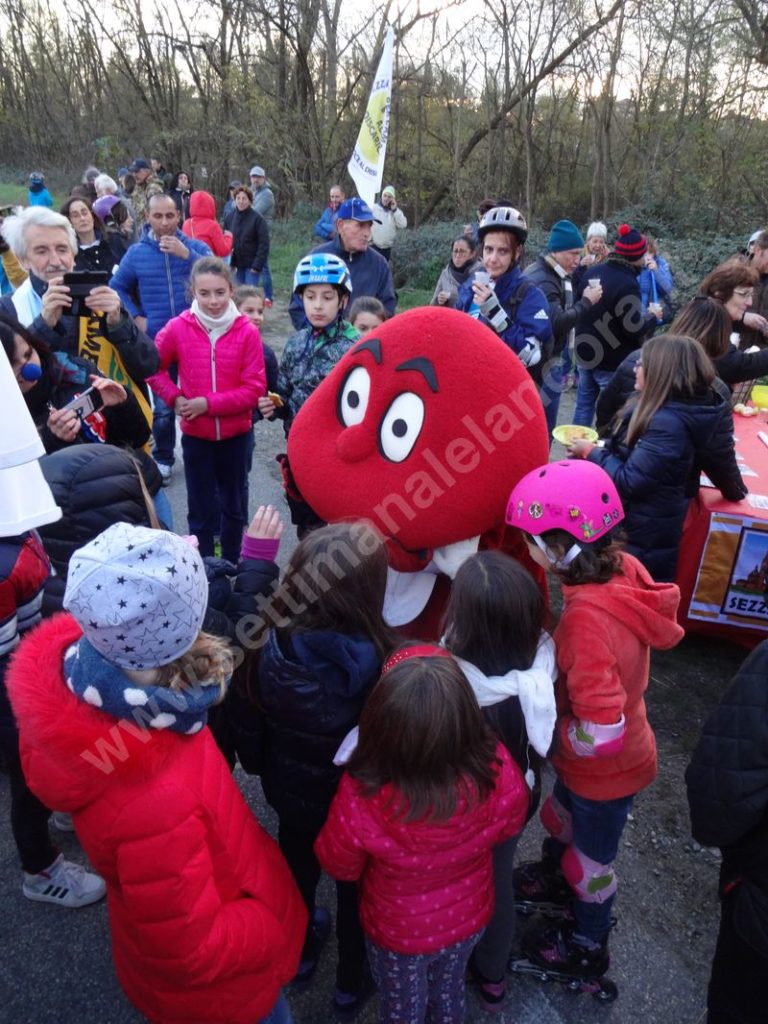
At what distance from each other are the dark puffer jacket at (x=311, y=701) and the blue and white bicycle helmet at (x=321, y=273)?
203cm

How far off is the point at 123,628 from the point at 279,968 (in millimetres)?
893

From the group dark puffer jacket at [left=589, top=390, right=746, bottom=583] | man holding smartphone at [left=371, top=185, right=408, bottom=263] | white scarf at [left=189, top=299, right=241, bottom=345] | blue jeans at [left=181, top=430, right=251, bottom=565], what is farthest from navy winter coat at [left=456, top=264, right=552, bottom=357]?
man holding smartphone at [left=371, top=185, right=408, bottom=263]

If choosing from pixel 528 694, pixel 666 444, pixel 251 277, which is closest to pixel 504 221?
pixel 666 444

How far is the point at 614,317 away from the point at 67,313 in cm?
424

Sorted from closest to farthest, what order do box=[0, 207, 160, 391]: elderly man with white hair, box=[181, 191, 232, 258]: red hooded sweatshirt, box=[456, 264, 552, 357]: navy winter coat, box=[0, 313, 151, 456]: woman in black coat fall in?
box=[0, 313, 151, 456]: woman in black coat
box=[0, 207, 160, 391]: elderly man with white hair
box=[456, 264, 552, 357]: navy winter coat
box=[181, 191, 232, 258]: red hooded sweatshirt

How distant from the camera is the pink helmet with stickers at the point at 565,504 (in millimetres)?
1829

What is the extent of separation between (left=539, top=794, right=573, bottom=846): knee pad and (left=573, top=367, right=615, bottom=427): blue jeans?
4339 millimetres

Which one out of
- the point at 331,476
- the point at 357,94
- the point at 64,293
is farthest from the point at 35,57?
the point at 331,476

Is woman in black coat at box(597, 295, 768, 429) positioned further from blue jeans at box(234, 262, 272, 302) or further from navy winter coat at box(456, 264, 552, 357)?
blue jeans at box(234, 262, 272, 302)

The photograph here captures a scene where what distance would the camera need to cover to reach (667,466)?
117 inches

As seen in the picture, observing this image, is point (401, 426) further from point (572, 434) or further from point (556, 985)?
point (572, 434)

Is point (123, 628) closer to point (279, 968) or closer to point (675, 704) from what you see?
point (279, 968)

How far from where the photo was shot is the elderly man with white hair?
3.08m

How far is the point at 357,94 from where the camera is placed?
16484 mm
